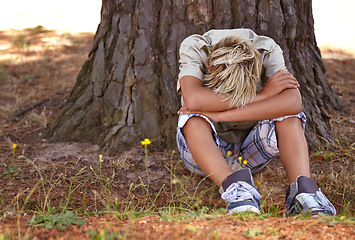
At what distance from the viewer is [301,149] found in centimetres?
259

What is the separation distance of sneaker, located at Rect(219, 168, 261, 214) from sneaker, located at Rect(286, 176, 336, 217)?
0.74 ft

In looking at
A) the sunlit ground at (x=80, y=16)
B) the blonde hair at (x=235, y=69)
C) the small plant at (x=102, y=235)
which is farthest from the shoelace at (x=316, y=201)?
the sunlit ground at (x=80, y=16)

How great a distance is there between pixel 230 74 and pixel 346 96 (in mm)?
2778

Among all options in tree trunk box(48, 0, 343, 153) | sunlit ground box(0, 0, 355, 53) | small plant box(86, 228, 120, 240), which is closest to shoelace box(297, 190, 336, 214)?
small plant box(86, 228, 120, 240)

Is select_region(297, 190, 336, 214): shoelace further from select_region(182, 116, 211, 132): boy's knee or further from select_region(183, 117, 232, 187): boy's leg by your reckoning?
select_region(182, 116, 211, 132): boy's knee

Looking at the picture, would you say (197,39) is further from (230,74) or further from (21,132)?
(21,132)

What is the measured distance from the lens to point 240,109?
2.63 m

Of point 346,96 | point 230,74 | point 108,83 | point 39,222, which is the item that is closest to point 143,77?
point 108,83

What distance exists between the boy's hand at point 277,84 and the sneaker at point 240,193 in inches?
25.0

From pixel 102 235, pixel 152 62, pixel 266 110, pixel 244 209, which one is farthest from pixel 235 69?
pixel 102 235

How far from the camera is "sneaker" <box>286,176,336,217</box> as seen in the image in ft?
7.30

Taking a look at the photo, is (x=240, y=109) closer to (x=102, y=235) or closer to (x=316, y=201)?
(x=316, y=201)

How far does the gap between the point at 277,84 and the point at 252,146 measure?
1.54ft

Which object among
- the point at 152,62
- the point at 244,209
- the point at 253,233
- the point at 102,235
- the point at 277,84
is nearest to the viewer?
the point at 102,235
